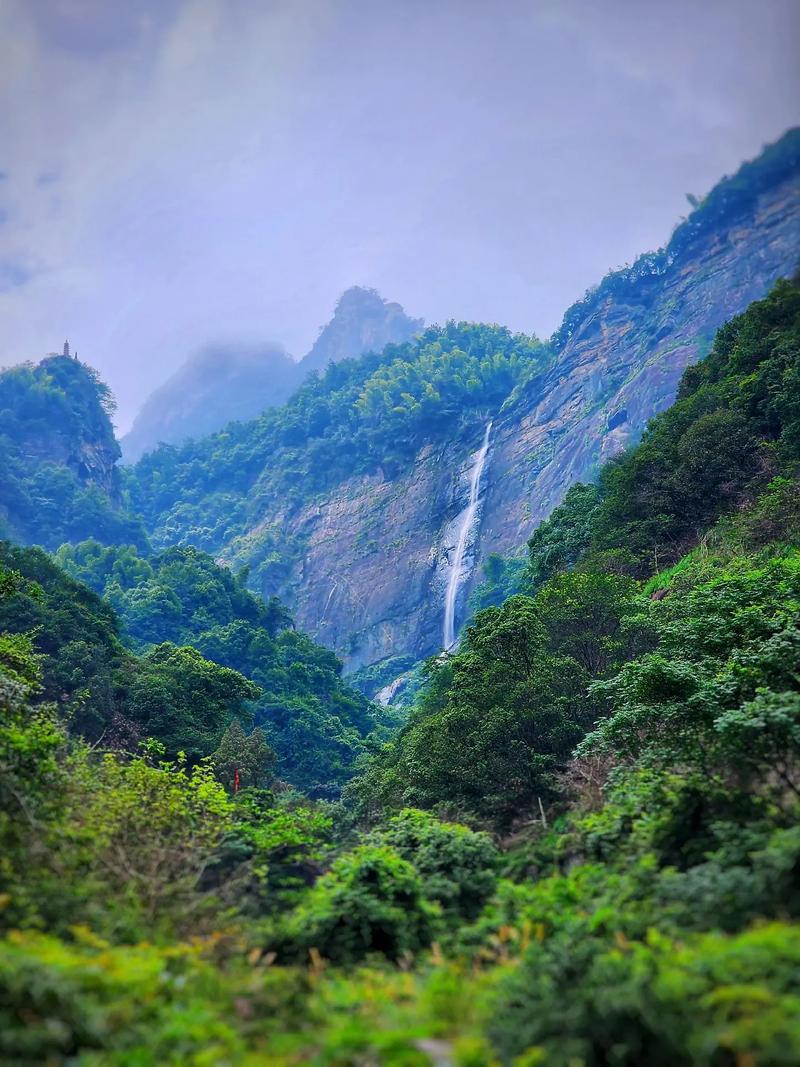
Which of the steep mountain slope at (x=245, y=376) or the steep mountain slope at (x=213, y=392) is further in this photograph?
the steep mountain slope at (x=213, y=392)

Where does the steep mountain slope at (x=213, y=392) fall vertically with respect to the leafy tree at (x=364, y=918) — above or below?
above

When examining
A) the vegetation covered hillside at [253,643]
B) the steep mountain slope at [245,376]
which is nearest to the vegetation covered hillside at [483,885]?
the vegetation covered hillside at [253,643]

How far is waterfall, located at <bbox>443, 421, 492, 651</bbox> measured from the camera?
59441 mm


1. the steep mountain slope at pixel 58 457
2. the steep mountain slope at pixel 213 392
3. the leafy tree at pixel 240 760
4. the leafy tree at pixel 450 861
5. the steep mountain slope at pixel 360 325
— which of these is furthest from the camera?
the steep mountain slope at pixel 213 392

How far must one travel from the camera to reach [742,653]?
8773 millimetres

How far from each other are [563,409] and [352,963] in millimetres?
62403

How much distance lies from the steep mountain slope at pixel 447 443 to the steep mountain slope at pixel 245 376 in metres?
50.1

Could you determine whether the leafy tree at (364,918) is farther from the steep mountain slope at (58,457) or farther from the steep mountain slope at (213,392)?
the steep mountain slope at (213,392)

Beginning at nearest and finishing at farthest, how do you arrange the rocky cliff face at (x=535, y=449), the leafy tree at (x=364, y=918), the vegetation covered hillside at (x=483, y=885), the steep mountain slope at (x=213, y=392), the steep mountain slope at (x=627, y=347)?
the vegetation covered hillside at (x=483, y=885) < the leafy tree at (x=364, y=918) < the steep mountain slope at (x=627, y=347) < the rocky cliff face at (x=535, y=449) < the steep mountain slope at (x=213, y=392)

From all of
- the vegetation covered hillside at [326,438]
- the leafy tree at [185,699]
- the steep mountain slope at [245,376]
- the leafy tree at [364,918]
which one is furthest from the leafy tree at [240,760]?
the steep mountain slope at [245,376]

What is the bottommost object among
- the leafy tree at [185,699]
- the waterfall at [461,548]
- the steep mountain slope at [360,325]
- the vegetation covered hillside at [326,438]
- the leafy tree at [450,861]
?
the leafy tree at [450,861]

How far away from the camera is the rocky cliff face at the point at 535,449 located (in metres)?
57.7

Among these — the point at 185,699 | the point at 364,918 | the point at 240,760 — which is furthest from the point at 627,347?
the point at 364,918

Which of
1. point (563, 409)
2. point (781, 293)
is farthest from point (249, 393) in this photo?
point (781, 293)
